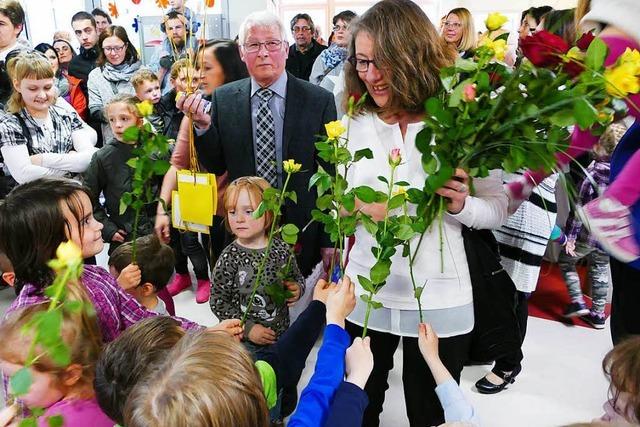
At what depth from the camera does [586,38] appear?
105 cm

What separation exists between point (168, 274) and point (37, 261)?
874 millimetres

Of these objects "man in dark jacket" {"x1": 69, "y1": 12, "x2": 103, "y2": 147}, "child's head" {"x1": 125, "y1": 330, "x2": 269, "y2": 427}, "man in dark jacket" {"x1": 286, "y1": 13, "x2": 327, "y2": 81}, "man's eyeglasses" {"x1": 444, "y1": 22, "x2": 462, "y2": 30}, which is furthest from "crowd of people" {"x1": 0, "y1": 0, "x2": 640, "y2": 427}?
"man in dark jacket" {"x1": 286, "y1": 13, "x2": 327, "y2": 81}

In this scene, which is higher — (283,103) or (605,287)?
(283,103)

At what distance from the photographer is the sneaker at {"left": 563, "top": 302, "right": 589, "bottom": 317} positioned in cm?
287

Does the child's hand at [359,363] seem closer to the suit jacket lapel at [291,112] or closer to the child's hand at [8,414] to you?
the child's hand at [8,414]

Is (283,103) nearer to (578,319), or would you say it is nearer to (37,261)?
(37,261)

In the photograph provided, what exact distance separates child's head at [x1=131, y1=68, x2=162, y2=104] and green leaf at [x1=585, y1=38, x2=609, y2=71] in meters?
2.66

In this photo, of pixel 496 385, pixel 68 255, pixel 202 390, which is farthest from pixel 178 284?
pixel 68 255

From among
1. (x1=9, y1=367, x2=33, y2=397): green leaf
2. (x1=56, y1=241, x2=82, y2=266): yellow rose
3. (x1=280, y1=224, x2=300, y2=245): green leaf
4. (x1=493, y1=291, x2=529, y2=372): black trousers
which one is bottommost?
(x1=493, y1=291, x2=529, y2=372): black trousers

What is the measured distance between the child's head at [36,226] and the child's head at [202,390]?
0.51m

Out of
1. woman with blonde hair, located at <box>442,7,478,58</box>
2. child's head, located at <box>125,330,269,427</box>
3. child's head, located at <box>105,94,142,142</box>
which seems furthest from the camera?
woman with blonde hair, located at <box>442,7,478,58</box>

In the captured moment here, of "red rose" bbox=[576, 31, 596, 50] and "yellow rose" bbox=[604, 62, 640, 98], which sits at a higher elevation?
"red rose" bbox=[576, 31, 596, 50]

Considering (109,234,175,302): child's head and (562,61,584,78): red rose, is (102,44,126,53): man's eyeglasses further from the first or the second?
(562,61,584,78): red rose

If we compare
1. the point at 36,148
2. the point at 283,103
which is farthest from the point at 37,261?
the point at 36,148
